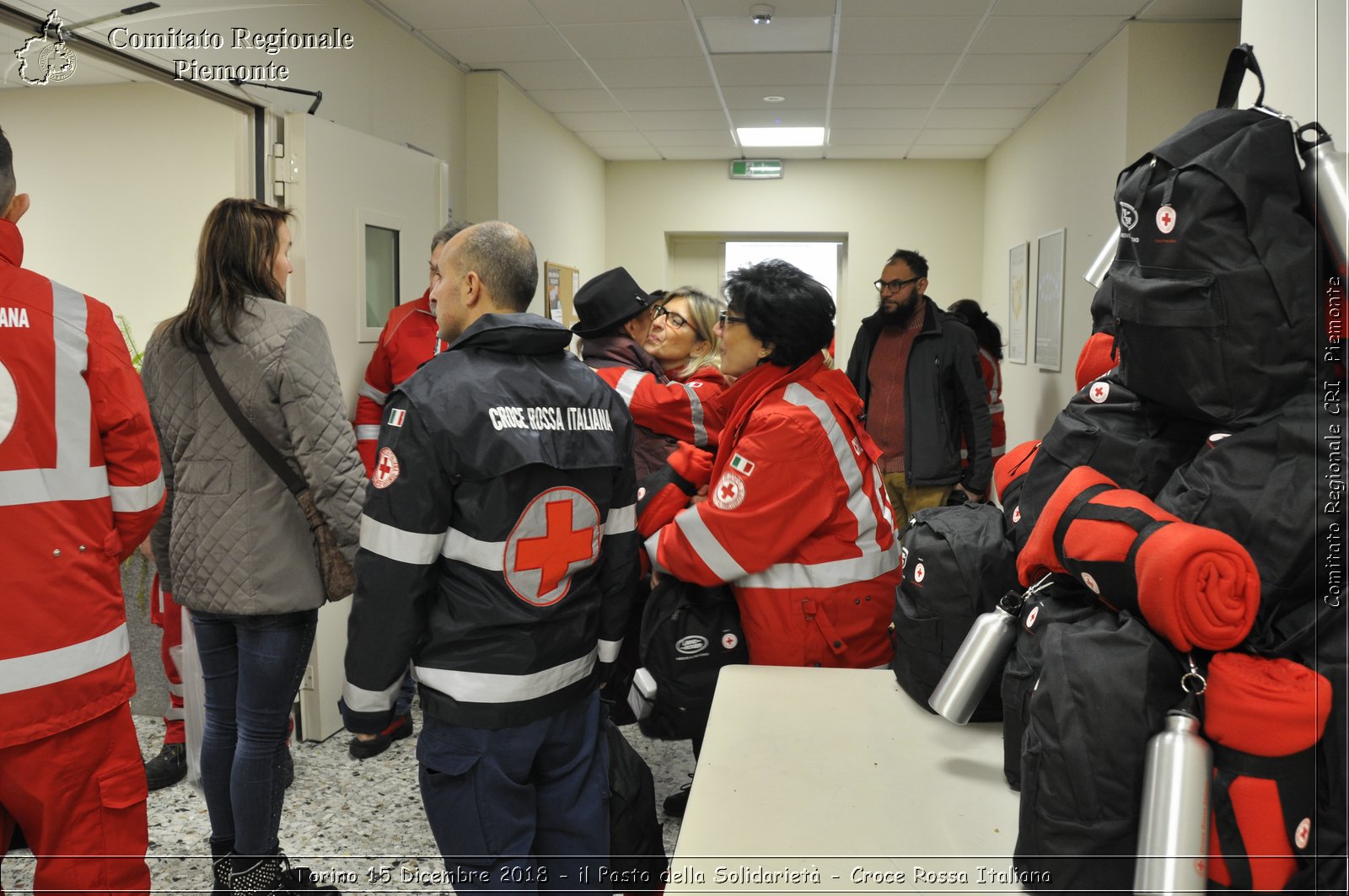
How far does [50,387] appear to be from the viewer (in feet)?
5.43

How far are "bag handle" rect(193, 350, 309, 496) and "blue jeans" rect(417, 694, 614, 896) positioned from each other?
0.74 m

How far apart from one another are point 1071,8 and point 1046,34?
376mm

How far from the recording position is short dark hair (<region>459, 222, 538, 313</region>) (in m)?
1.79

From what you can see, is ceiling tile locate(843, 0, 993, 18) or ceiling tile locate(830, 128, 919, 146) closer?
ceiling tile locate(843, 0, 993, 18)

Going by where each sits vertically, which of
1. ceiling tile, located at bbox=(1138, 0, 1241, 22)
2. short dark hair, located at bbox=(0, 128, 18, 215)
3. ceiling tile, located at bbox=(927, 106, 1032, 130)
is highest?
ceiling tile, located at bbox=(927, 106, 1032, 130)

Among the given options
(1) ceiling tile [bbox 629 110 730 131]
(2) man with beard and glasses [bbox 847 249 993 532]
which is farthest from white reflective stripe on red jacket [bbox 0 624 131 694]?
(1) ceiling tile [bbox 629 110 730 131]

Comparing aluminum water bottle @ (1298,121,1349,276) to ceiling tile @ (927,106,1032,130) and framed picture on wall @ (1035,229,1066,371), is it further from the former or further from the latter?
ceiling tile @ (927,106,1032,130)

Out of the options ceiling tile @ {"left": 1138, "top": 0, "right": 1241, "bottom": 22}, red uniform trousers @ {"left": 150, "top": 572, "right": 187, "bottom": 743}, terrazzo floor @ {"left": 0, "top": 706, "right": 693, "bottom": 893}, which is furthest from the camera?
ceiling tile @ {"left": 1138, "top": 0, "right": 1241, "bottom": 22}

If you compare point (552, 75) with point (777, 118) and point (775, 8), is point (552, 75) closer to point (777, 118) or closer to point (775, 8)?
point (775, 8)

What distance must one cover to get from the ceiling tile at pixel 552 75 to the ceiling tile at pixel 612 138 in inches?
51.6

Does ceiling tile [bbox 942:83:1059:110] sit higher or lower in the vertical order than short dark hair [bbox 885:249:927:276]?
higher

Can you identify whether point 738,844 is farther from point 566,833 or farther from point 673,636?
point 673,636

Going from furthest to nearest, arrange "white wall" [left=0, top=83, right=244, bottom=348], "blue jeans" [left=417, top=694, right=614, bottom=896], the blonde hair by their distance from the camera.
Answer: "white wall" [left=0, top=83, right=244, bottom=348] → the blonde hair → "blue jeans" [left=417, top=694, right=614, bottom=896]

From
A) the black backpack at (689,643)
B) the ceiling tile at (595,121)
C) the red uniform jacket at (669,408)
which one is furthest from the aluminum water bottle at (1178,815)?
the ceiling tile at (595,121)
